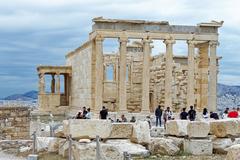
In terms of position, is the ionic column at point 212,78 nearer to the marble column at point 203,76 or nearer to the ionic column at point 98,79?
the marble column at point 203,76

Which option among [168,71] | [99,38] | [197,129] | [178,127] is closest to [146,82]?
[168,71]

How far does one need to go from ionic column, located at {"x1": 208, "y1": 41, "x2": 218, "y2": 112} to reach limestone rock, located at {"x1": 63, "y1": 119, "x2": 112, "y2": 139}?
30378mm

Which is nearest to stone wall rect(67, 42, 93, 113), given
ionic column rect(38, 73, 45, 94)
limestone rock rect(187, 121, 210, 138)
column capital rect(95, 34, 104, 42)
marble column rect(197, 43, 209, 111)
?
column capital rect(95, 34, 104, 42)

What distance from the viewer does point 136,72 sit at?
172ft

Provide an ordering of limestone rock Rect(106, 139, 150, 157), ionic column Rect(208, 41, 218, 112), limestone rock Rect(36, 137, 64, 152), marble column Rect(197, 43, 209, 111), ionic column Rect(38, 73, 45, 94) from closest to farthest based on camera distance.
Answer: limestone rock Rect(106, 139, 150, 157) → limestone rock Rect(36, 137, 64, 152) → ionic column Rect(208, 41, 218, 112) → marble column Rect(197, 43, 209, 111) → ionic column Rect(38, 73, 45, 94)

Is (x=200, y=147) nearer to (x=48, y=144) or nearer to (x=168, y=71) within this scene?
(x=48, y=144)

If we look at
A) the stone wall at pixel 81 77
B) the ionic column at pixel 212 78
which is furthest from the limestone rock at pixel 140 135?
the ionic column at pixel 212 78

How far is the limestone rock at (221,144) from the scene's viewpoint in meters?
16.4

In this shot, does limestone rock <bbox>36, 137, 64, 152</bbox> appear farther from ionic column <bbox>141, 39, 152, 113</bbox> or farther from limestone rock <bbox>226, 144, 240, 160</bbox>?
ionic column <bbox>141, 39, 152, 113</bbox>

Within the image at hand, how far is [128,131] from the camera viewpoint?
16375mm

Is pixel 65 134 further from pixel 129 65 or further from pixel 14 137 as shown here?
pixel 129 65

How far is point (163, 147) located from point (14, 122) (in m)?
6.24

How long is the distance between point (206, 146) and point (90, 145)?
3.58 meters

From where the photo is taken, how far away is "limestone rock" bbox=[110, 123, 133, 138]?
52.8 feet
